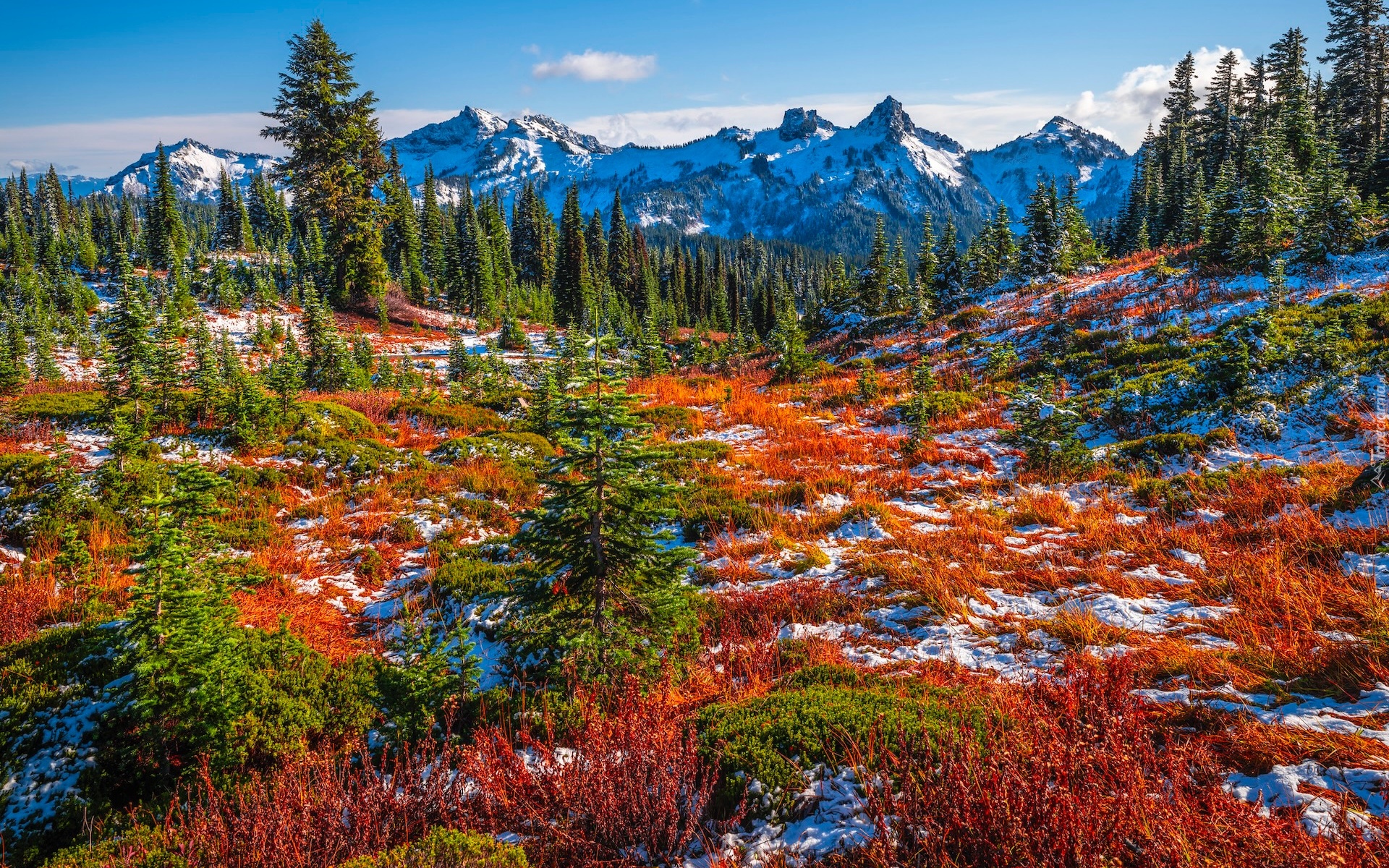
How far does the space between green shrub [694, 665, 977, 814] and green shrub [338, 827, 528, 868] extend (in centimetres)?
129

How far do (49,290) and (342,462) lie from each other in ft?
171

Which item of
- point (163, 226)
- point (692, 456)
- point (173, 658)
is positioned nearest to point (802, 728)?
point (173, 658)

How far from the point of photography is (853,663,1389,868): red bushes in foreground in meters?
2.29

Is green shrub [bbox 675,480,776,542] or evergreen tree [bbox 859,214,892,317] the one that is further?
evergreen tree [bbox 859,214,892,317]

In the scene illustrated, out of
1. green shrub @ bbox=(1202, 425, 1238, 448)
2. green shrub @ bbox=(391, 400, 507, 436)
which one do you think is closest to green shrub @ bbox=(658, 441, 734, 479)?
green shrub @ bbox=(391, 400, 507, 436)

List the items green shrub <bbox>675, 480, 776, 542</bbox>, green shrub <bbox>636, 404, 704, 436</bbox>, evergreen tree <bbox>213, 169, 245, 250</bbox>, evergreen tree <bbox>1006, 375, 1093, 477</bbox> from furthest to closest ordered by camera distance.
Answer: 1. evergreen tree <bbox>213, 169, 245, 250</bbox>
2. green shrub <bbox>636, 404, 704, 436</bbox>
3. evergreen tree <bbox>1006, 375, 1093, 477</bbox>
4. green shrub <bbox>675, 480, 776, 542</bbox>

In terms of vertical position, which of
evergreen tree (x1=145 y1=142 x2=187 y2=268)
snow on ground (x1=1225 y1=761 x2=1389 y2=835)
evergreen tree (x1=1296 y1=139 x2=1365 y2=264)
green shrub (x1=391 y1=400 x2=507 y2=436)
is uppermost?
evergreen tree (x1=145 y1=142 x2=187 y2=268)

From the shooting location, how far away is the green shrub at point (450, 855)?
2.78m

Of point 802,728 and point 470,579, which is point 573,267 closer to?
point 470,579

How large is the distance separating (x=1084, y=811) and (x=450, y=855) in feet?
9.60

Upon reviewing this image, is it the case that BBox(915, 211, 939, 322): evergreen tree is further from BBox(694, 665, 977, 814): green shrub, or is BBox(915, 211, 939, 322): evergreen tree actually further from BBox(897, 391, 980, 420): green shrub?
BBox(694, 665, 977, 814): green shrub

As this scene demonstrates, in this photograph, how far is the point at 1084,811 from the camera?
7.95 ft

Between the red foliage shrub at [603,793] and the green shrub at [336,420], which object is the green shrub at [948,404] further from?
the green shrub at [336,420]

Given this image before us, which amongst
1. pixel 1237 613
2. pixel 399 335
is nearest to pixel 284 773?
pixel 1237 613
